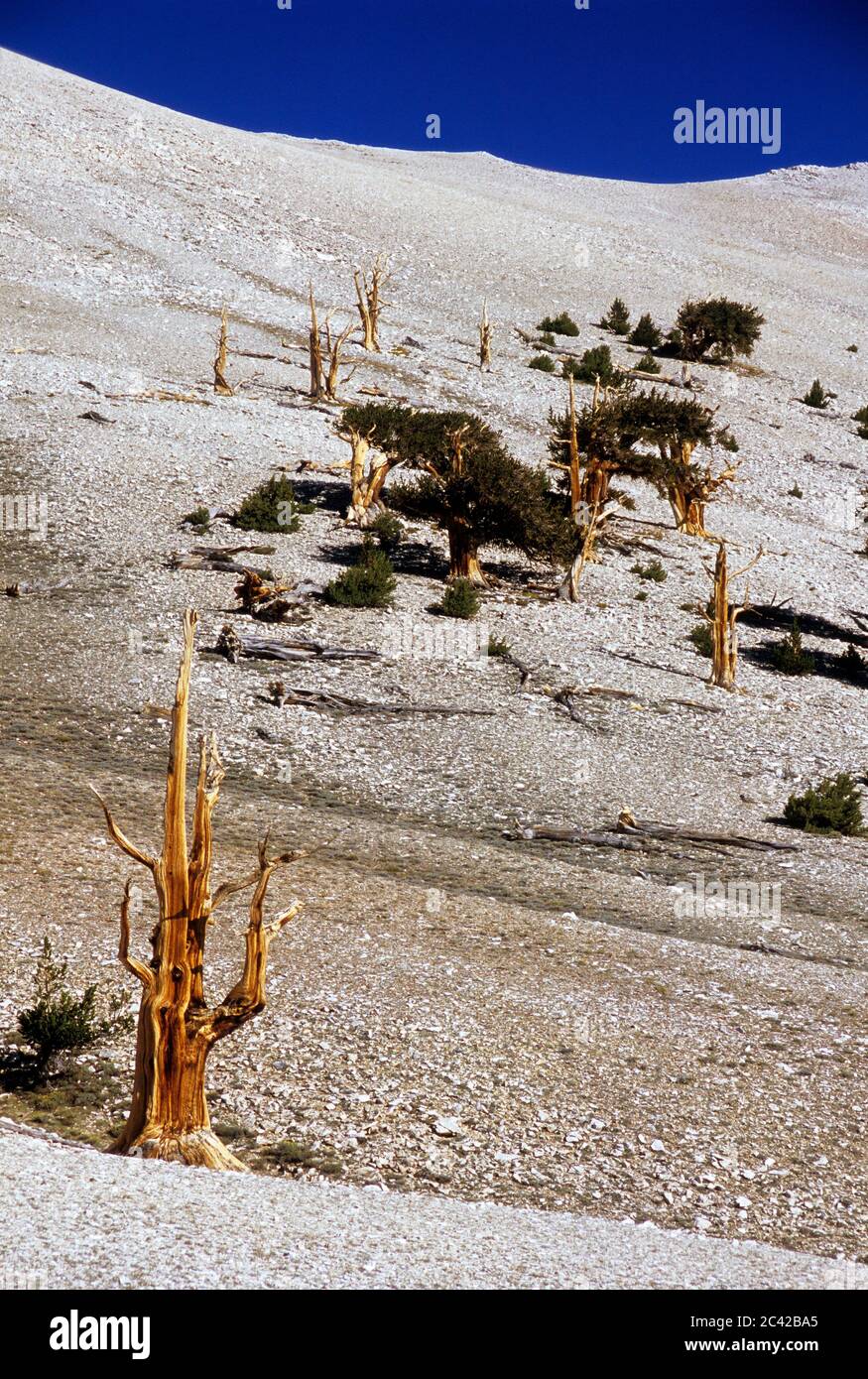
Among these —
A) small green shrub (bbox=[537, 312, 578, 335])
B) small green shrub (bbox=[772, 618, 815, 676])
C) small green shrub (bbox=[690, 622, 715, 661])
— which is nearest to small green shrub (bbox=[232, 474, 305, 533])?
small green shrub (bbox=[690, 622, 715, 661])

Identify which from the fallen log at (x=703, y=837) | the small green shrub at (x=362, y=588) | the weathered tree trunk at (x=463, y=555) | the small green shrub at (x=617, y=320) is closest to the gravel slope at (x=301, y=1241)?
the fallen log at (x=703, y=837)

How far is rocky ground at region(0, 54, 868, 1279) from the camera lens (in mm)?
7781

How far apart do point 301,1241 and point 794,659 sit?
61.4 ft

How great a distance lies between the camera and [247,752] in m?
15.4

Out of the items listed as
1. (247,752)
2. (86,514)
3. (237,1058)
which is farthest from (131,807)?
(86,514)

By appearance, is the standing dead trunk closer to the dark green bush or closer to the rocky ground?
the rocky ground

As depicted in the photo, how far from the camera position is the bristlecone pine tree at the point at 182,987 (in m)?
6.56

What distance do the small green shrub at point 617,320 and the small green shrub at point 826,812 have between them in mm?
36631

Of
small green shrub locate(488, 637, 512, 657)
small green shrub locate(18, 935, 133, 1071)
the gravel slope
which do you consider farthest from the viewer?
small green shrub locate(488, 637, 512, 657)

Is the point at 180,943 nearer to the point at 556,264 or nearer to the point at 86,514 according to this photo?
the point at 86,514

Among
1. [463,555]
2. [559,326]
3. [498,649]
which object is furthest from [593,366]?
[498,649]

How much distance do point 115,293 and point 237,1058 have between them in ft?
120

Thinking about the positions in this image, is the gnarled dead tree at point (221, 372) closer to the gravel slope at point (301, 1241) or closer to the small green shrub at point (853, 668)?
the small green shrub at point (853, 668)

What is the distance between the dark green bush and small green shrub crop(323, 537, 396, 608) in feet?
96.2
